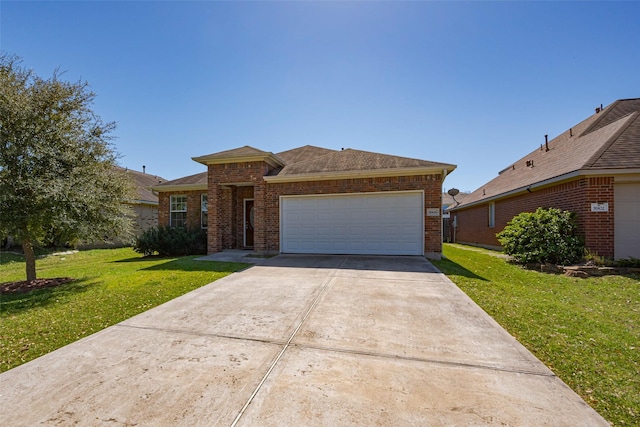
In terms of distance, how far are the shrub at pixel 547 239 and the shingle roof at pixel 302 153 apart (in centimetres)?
924

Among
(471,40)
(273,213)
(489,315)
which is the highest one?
(471,40)

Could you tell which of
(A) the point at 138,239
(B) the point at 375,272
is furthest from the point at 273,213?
(A) the point at 138,239

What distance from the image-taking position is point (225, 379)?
2.40 meters

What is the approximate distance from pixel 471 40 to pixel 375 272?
25.9ft

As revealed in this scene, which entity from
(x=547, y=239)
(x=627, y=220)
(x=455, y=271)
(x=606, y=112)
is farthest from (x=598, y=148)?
(x=455, y=271)

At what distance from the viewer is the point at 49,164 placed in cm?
596

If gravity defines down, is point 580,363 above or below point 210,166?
below

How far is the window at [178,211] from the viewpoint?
1312 cm

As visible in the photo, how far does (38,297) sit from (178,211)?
27.1ft

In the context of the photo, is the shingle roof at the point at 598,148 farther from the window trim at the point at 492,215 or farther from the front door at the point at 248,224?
the front door at the point at 248,224

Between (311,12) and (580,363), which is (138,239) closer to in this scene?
(311,12)

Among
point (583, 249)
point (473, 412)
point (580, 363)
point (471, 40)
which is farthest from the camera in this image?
point (471, 40)

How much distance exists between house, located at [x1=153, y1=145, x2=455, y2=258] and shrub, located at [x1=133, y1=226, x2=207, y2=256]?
1429 mm

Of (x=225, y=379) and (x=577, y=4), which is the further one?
(x=577, y=4)
